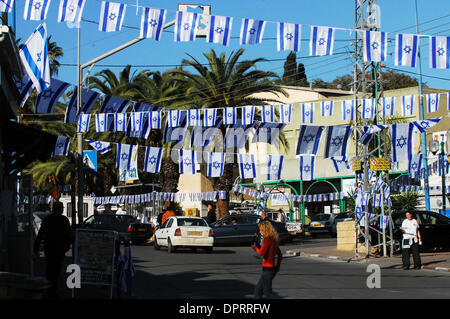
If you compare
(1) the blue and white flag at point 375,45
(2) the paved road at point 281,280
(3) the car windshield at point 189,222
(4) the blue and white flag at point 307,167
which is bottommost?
(2) the paved road at point 281,280

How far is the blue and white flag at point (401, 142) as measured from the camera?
80.4ft

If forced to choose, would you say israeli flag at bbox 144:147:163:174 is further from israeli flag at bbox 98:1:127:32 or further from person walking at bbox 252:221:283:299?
person walking at bbox 252:221:283:299

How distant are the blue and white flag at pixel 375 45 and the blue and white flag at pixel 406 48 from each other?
1.31 ft

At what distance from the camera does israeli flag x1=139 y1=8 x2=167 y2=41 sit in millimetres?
16344

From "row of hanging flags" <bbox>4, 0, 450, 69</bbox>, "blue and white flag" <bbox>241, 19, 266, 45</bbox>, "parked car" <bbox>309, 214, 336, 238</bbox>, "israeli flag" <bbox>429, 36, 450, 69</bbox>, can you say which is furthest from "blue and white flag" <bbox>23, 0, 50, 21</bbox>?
"parked car" <bbox>309, 214, 336, 238</bbox>

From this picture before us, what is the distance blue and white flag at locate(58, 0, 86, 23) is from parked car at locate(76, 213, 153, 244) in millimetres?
13288

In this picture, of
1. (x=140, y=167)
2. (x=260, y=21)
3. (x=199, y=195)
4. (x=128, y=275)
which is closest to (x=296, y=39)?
(x=260, y=21)

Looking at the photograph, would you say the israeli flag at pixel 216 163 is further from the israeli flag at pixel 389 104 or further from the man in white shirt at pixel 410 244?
the man in white shirt at pixel 410 244

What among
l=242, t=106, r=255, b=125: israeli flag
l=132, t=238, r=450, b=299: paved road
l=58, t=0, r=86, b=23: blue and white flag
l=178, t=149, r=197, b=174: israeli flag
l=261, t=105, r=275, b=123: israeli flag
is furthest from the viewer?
l=178, t=149, r=197, b=174: israeli flag

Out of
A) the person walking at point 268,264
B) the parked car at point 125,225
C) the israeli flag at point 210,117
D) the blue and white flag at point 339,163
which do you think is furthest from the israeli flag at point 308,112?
the person walking at point 268,264

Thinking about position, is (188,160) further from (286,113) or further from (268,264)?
(268,264)

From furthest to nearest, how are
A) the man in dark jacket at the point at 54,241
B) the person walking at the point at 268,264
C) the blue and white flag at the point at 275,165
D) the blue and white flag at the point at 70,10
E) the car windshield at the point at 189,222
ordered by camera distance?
the blue and white flag at the point at 275,165, the car windshield at the point at 189,222, the blue and white flag at the point at 70,10, the man in dark jacket at the point at 54,241, the person walking at the point at 268,264
